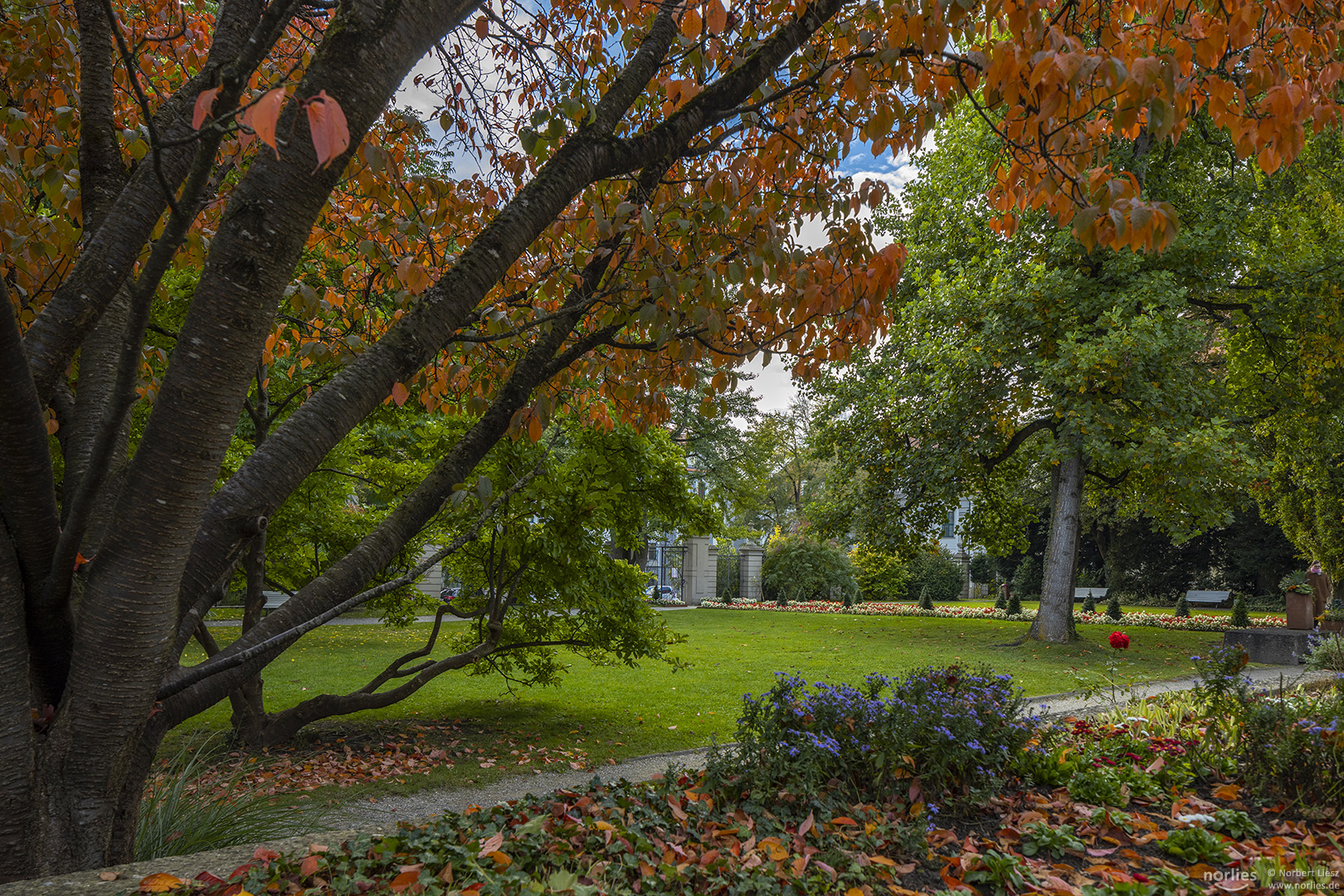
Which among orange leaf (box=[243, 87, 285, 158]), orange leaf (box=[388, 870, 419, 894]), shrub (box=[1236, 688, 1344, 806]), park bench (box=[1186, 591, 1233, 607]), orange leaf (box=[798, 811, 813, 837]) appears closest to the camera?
orange leaf (box=[243, 87, 285, 158])

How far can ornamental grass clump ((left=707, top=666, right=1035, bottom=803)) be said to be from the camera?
378 cm

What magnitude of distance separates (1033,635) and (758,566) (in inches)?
609

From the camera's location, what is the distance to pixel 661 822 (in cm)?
318

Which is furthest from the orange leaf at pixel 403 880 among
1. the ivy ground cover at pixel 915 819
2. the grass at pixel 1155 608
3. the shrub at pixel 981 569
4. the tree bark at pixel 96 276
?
the shrub at pixel 981 569

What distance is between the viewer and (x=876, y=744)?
4.01 m

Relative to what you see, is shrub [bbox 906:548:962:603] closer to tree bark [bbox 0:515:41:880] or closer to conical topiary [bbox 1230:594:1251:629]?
conical topiary [bbox 1230:594:1251:629]

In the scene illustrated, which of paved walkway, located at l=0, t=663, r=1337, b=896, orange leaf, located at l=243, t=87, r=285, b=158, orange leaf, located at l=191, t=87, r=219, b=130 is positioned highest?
orange leaf, located at l=191, t=87, r=219, b=130

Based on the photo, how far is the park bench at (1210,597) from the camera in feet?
87.3

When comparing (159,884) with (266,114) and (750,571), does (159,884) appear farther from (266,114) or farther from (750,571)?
(750,571)

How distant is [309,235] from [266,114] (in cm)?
184

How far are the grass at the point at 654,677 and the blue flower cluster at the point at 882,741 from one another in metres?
2.24

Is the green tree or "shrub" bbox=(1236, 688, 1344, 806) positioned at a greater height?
the green tree

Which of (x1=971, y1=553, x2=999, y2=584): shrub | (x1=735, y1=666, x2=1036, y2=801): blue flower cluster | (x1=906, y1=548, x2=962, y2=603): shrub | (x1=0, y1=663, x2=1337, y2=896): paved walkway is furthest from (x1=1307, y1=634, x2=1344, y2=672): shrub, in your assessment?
(x1=971, y1=553, x2=999, y2=584): shrub

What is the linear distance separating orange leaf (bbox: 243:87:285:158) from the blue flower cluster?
3470 millimetres
